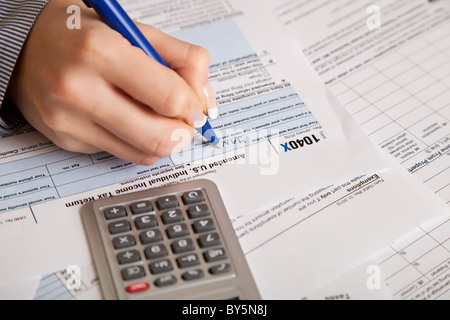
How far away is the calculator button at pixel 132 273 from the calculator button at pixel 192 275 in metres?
0.03

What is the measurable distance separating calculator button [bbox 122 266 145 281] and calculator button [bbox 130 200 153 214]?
50 mm

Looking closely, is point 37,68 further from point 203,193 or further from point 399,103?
point 399,103

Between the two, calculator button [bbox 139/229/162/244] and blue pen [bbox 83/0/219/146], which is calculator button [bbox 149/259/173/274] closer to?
calculator button [bbox 139/229/162/244]

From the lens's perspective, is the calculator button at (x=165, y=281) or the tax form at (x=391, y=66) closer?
the calculator button at (x=165, y=281)

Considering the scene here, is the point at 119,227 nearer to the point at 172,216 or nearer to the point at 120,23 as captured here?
the point at 172,216

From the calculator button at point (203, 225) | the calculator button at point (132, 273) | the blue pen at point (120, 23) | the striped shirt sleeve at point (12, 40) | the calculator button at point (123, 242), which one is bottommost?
the calculator button at point (132, 273)

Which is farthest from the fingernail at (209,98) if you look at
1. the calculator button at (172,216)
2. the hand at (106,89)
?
the calculator button at (172,216)

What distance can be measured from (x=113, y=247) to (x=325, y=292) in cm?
16

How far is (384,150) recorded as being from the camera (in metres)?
0.45

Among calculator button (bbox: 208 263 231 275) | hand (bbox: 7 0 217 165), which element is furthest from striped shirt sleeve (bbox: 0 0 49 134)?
calculator button (bbox: 208 263 231 275)

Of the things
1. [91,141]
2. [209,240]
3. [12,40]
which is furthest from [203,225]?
[12,40]

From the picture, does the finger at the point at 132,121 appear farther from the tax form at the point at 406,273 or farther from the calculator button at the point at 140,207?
the tax form at the point at 406,273

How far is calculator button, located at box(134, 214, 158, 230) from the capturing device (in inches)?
14.1

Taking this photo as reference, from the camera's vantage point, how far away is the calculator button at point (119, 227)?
14.0 inches
